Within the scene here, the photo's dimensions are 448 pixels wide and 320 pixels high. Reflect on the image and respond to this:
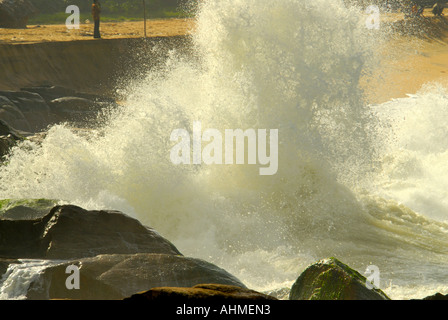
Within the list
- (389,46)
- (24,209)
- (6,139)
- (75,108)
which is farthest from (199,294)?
(389,46)

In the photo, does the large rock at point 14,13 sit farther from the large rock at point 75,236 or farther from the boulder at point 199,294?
the boulder at point 199,294

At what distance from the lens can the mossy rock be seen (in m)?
6.11

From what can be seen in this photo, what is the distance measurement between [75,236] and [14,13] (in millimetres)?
18286

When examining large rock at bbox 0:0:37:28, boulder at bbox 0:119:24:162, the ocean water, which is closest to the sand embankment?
large rock at bbox 0:0:37:28

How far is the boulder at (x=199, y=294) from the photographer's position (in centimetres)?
367

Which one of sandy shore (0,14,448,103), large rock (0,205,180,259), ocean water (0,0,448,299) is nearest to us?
large rock (0,205,180,259)

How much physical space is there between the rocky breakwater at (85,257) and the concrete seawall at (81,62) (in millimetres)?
12746

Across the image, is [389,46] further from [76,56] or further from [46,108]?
[46,108]

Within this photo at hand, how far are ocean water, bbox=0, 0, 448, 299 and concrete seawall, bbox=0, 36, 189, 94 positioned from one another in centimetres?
866

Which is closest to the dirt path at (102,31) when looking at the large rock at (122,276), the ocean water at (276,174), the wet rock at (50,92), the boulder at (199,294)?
the wet rock at (50,92)

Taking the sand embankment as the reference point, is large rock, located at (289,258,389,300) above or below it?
below

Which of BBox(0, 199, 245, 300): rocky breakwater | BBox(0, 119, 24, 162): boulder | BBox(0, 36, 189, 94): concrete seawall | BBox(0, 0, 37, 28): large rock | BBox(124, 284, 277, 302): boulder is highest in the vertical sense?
BBox(0, 0, 37, 28): large rock

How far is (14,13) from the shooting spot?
21859 mm

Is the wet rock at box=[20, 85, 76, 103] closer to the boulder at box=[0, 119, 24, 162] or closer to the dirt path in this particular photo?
the dirt path
